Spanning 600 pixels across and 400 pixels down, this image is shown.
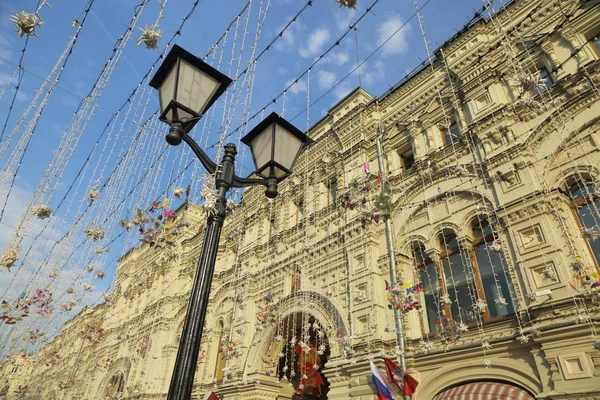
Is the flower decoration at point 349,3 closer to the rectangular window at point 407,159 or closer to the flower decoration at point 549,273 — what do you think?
the flower decoration at point 549,273

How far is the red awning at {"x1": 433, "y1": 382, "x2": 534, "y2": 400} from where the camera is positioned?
675 centimetres

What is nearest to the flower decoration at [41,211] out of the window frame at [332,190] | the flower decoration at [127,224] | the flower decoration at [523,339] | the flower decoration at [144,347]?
the flower decoration at [127,224]

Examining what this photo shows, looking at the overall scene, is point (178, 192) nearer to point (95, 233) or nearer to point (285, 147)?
point (285, 147)

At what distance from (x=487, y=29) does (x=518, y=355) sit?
29.8ft

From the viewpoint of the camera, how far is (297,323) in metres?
12.6

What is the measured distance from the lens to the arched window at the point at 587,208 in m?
7.22

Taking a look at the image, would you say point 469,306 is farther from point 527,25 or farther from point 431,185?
point 527,25

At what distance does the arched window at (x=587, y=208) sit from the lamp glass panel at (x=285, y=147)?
615cm

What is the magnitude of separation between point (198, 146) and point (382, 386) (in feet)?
22.1

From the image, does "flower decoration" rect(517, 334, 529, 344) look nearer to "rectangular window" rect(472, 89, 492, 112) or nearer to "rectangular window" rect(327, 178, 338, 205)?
"rectangular window" rect(472, 89, 492, 112)

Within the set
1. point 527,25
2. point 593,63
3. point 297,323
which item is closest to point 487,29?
point 527,25

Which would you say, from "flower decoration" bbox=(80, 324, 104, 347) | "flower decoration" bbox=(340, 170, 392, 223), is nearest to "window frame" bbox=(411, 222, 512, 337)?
"flower decoration" bbox=(340, 170, 392, 223)

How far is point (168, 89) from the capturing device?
12.5ft

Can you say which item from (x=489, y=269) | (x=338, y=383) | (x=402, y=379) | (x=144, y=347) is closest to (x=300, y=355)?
(x=338, y=383)
